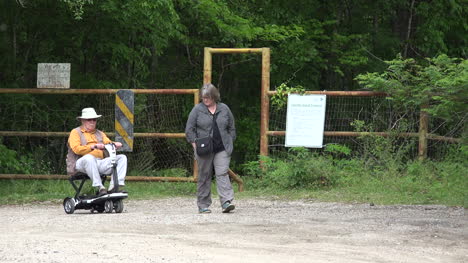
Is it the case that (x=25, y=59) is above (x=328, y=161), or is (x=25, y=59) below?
above

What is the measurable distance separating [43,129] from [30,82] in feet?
9.11

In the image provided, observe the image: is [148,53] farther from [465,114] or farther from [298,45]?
[465,114]

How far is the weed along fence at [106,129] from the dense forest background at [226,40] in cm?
20

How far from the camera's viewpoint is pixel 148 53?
2038 centimetres

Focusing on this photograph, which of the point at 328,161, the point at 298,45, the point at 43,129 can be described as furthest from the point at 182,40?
the point at 328,161

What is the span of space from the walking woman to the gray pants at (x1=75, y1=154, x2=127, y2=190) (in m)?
0.99

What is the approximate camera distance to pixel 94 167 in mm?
13188

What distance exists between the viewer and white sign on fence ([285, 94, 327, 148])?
54.6 feet

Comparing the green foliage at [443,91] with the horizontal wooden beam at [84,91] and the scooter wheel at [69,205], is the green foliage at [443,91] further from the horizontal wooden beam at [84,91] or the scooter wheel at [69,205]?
the horizontal wooden beam at [84,91]

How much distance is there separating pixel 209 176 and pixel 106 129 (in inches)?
168

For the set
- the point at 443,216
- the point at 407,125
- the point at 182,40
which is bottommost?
the point at 443,216

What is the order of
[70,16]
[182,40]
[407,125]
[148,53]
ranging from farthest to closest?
[182,40]
[148,53]
[70,16]
[407,125]

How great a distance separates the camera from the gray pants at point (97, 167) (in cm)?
1317

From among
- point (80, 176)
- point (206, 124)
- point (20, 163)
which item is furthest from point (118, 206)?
point (20, 163)
